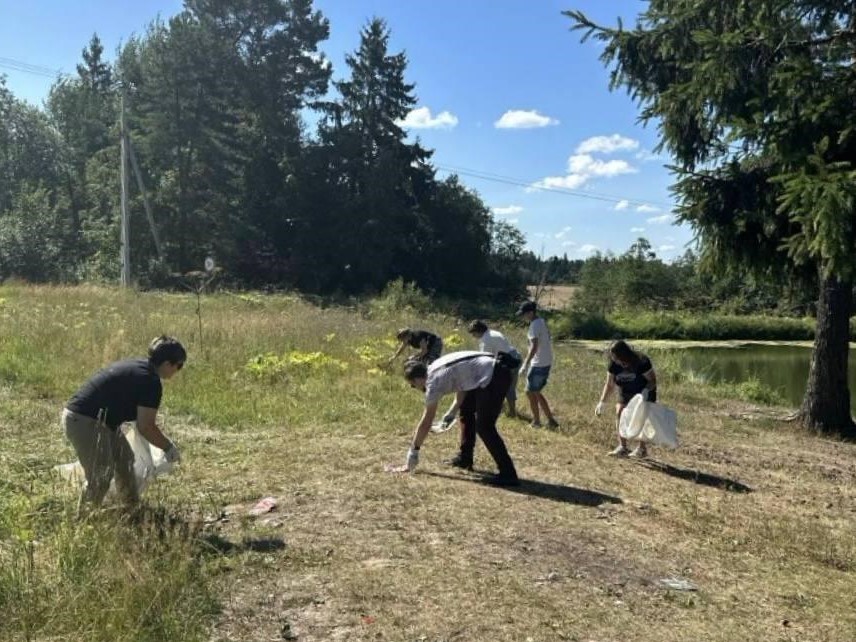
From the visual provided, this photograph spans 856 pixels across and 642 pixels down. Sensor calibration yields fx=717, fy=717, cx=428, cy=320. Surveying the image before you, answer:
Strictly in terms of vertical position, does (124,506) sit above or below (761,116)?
below

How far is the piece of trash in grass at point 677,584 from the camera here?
4590mm

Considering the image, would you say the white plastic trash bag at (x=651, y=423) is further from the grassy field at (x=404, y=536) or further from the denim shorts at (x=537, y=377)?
the denim shorts at (x=537, y=377)

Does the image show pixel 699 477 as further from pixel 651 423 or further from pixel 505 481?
pixel 505 481

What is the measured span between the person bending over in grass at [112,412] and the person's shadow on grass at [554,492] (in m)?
2.87

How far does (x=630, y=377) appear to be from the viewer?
805cm

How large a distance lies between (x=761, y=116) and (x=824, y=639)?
22.7 ft

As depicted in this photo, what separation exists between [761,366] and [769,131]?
21.9 m

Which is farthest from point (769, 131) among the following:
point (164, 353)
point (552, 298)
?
point (552, 298)

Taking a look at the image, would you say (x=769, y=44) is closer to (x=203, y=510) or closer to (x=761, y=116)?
(x=761, y=116)

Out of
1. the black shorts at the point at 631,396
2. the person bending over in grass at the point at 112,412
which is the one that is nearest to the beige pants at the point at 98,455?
the person bending over in grass at the point at 112,412

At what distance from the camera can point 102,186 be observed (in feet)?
142

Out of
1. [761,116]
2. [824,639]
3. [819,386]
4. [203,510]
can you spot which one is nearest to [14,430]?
[203,510]

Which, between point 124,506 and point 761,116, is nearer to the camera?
point 124,506

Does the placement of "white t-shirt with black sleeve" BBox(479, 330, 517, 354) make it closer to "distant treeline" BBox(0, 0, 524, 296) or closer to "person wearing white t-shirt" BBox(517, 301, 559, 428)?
"person wearing white t-shirt" BBox(517, 301, 559, 428)
